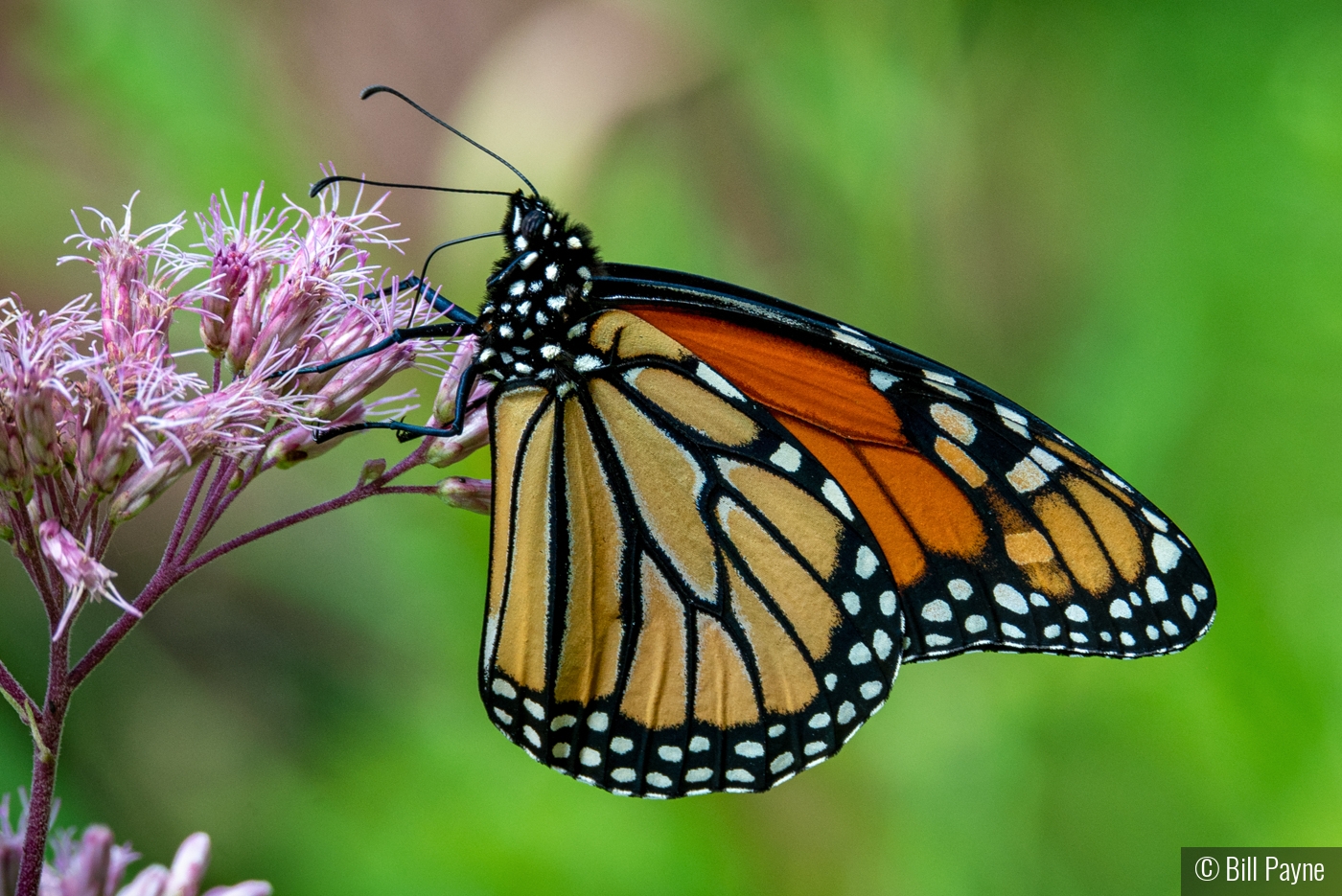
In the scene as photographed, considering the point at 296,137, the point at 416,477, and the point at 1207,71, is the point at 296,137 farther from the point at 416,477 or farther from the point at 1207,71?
the point at 1207,71

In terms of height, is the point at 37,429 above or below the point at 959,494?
below

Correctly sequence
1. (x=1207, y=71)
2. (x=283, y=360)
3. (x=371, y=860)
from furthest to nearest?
(x=1207, y=71) → (x=371, y=860) → (x=283, y=360)

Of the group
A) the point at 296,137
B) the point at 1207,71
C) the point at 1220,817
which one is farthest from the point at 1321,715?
the point at 296,137

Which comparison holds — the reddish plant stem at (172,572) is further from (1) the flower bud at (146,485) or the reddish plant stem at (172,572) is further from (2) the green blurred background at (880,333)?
(2) the green blurred background at (880,333)

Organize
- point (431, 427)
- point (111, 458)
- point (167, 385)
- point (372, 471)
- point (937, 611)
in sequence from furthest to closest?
point (937, 611) → point (431, 427) → point (372, 471) → point (167, 385) → point (111, 458)

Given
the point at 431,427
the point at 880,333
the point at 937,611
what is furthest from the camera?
the point at 880,333

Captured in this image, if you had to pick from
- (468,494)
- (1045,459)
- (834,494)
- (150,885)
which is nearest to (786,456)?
(834,494)

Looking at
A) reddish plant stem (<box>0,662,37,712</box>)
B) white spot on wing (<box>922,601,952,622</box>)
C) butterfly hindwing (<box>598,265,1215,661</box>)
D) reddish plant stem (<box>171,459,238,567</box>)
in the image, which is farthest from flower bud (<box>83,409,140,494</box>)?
white spot on wing (<box>922,601,952,622</box>)

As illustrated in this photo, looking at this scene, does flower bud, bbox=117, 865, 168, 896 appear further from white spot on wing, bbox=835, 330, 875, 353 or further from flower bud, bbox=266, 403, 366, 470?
white spot on wing, bbox=835, 330, 875, 353

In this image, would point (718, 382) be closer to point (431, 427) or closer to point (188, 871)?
point (431, 427)
